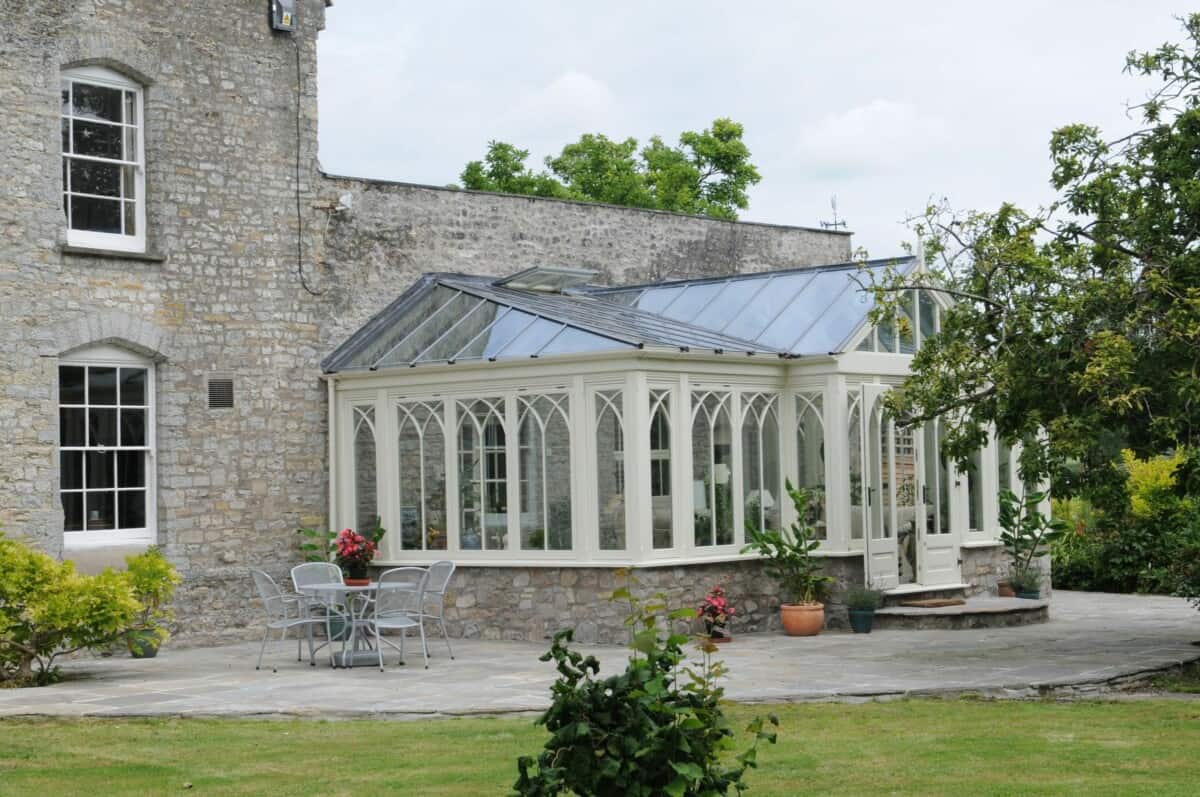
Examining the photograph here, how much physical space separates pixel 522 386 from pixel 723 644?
9.78ft

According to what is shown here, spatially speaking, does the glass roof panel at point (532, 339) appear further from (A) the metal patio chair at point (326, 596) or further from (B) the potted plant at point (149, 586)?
(B) the potted plant at point (149, 586)

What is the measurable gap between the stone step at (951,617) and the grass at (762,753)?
470cm

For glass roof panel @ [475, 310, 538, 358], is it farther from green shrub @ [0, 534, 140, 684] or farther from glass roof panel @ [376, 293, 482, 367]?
green shrub @ [0, 534, 140, 684]

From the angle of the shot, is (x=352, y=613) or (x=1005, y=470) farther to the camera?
(x=1005, y=470)

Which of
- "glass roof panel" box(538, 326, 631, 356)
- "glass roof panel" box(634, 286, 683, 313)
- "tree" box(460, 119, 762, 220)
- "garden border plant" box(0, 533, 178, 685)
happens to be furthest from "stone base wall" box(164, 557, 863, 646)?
"tree" box(460, 119, 762, 220)

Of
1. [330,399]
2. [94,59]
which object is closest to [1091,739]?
[330,399]

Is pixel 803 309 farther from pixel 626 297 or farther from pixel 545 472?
pixel 545 472

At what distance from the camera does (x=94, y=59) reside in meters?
13.9

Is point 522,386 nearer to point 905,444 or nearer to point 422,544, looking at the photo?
point 422,544

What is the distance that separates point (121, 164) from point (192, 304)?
56.3 inches

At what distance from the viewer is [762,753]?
26.2 ft

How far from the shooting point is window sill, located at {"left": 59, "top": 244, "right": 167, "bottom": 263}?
13742mm

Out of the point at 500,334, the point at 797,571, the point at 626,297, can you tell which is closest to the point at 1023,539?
the point at 797,571

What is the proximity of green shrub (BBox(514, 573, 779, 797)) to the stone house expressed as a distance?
8.15 meters
